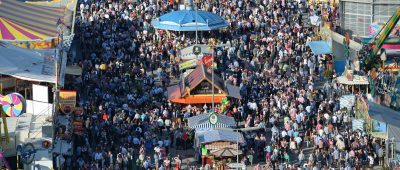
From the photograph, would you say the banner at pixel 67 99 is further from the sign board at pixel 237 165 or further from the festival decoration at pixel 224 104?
the sign board at pixel 237 165

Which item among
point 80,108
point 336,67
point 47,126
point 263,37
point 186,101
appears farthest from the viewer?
point 263,37

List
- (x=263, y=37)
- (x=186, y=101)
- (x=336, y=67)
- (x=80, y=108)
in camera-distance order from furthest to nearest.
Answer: (x=263, y=37) < (x=336, y=67) < (x=186, y=101) < (x=80, y=108)

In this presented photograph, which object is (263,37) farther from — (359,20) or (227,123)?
(227,123)

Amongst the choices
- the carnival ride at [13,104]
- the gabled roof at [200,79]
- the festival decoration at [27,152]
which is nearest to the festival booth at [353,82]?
the gabled roof at [200,79]

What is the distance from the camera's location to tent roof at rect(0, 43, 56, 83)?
65812 millimetres

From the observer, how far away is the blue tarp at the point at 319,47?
78188 mm

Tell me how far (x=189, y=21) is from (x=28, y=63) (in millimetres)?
15033

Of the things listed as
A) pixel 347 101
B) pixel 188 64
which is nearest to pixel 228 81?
pixel 188 64

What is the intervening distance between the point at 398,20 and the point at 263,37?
7512 millimetres

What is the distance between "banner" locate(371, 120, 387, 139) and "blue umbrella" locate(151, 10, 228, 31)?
17875 millimetres

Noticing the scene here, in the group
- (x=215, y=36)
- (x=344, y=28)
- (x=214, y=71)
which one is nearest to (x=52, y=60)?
(x=214, y=71)

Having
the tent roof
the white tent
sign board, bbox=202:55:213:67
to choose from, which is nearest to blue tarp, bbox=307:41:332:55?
sign board, bbox=202:55:213:67

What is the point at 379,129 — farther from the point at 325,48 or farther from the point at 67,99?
the point at 325,48

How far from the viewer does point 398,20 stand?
78.5 m
